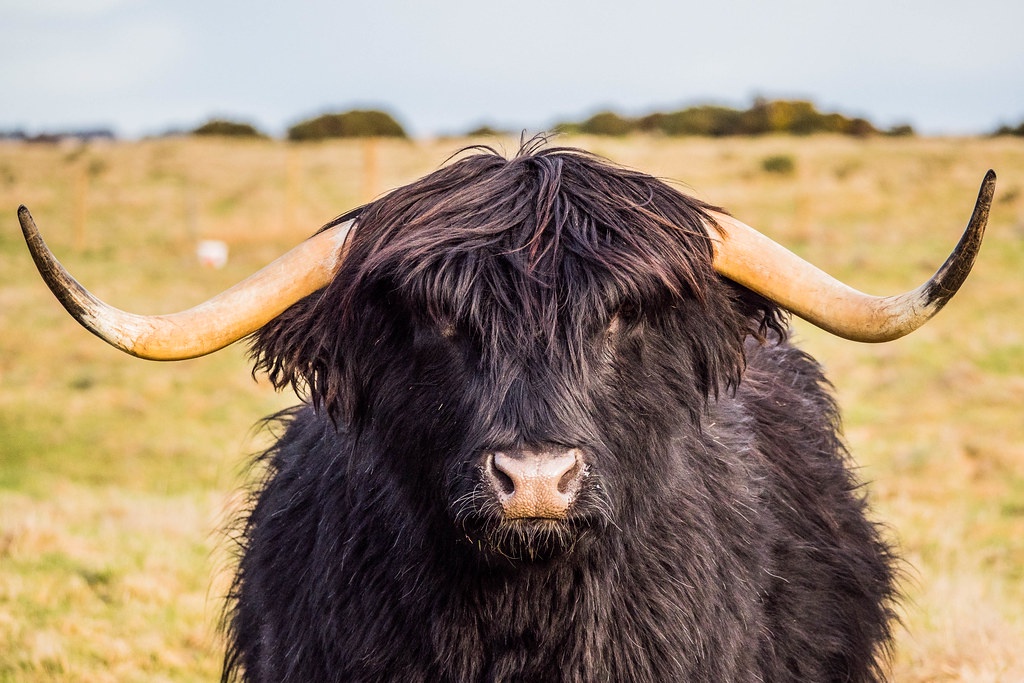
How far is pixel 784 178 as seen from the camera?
29969 mm

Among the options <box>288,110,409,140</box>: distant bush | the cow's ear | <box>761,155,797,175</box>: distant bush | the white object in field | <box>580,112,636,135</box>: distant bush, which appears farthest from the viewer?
<box>288,110,409,140</box>: distant bush

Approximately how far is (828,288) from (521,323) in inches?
35.5

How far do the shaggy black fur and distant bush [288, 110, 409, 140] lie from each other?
47574mm

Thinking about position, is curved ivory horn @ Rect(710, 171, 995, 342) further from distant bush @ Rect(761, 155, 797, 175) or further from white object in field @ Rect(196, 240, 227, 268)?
distant bush @ Rect(761, 155, 797, 175)

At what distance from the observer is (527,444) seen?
7.70 ft

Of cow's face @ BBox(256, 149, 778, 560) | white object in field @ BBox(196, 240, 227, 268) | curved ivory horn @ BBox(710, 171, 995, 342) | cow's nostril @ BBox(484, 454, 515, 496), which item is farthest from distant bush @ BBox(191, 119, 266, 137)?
cow's nostril @ BBox(484, 454, 515, 496)

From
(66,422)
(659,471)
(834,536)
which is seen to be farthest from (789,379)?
(66,422)

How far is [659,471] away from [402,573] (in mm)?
769

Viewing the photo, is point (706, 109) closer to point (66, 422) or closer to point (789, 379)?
point (66, 422)

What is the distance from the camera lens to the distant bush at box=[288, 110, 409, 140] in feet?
162

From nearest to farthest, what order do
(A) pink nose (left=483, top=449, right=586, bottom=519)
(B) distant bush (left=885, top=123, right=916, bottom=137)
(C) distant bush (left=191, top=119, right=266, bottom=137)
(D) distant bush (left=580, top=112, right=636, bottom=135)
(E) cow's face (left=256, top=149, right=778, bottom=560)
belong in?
(A) pink nose (left=483, top=449, right=586, bottom=519), (E) cow's face (left=256, top=149, right=778, bottom=560), (B) distant bush (left=885, top=123, right=916, bottom=137), (D) distant bush (left=580, top=112, right=636, bottom=135), (C) distant bush (left=191, top=119, right=266, bottom=137)

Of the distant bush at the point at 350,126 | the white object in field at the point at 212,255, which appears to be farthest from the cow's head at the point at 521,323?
the distant bush at the point at 350,126

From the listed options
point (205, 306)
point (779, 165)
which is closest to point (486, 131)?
point (779, 165)

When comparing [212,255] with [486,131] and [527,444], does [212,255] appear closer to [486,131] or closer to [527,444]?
[486,131]
